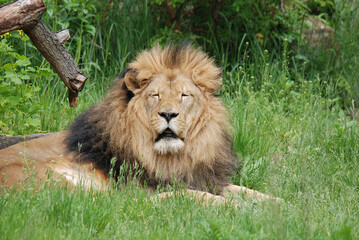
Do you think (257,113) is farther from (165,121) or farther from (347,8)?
(347,8)

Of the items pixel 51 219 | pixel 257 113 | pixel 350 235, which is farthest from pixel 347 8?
pixel 51 219

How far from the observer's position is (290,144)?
611 cm

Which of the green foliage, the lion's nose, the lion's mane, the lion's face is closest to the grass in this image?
the green foliage

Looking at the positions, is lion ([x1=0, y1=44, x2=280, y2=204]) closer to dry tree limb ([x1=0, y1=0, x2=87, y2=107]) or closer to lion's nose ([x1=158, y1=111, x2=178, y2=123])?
lion's nose ([x1=158, y1=111, x2=178, y2=123])

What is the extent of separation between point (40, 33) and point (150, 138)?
127 centimetres

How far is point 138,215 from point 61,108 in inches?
129

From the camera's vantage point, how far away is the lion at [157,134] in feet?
14.9

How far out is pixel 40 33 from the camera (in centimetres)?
411

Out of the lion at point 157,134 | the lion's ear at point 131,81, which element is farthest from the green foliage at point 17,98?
the lion's ear at point 131,81

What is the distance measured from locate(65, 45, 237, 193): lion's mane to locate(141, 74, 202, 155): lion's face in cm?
8

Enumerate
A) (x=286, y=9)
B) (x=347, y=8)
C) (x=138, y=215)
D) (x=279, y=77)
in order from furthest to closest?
(x=347, y=8) → (x=286, y=9) → (x=279, y=77) → (x=138, y=215)

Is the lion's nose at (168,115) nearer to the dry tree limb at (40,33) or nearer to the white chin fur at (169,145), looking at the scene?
the white chin fur at (169,145)

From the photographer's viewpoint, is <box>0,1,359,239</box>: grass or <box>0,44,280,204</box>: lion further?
<box>0,44,280,204</box>: lion

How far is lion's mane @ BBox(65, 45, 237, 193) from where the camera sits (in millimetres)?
4676
